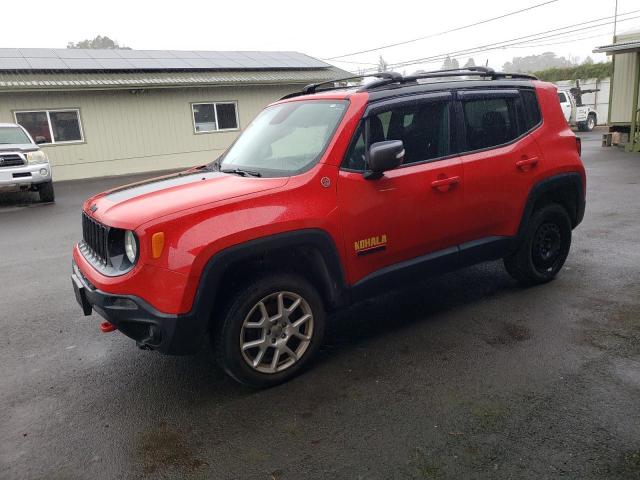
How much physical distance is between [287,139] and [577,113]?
24.8m

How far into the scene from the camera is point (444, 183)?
3932 millimetres

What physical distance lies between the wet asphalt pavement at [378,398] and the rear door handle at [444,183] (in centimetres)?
115

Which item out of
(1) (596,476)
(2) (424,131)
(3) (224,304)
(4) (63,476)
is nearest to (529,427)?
(1) (596,476)

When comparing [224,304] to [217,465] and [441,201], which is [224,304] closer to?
[217,465]

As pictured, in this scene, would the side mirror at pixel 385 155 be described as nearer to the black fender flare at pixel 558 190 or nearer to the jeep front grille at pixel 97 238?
the black fender flare at pixel 558 190

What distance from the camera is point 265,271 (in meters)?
3.34

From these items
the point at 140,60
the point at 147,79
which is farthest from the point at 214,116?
the point at 140,60

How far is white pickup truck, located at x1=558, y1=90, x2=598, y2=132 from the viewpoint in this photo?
2303cm

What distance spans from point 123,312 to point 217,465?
1046 millimetres

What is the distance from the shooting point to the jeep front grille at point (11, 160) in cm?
1154

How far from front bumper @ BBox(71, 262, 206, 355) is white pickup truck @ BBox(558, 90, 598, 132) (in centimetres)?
2361

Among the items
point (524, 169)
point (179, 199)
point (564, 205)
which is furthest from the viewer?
point (564, 205)

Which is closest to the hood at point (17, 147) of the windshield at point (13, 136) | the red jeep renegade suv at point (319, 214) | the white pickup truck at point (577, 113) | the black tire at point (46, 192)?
the windshield at point (13, 136)

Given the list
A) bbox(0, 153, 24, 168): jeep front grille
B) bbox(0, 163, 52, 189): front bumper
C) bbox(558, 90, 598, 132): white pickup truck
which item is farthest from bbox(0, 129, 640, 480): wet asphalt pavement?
bbox(558, 90, 598, 132): white pickup truck
